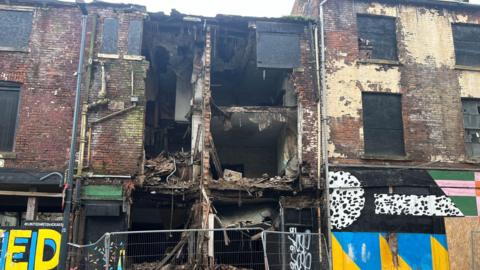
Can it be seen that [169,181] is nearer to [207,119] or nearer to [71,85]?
[207,119]

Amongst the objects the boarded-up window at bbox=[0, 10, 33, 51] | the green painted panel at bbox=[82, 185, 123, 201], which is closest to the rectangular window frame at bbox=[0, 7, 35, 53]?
the boarded-up window at bbox=[0, 10, 33, 51]

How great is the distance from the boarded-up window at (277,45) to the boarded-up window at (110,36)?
175 inches

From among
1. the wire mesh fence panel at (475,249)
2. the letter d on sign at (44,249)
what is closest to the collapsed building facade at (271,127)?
the wire mesh fence panel at (475,249)

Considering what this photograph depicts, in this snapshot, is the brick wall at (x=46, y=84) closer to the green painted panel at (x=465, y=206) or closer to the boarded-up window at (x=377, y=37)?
the boarded-up window at (x=377, y=37)

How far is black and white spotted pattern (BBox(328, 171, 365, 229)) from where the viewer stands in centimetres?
1560

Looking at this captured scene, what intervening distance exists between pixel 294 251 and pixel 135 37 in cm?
802

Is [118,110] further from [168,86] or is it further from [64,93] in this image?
[168,86]

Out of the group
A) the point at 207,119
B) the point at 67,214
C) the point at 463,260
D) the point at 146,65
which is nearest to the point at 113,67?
the point at 146,65

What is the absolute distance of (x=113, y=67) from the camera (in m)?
15.9

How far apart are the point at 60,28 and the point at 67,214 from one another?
7.18 metres

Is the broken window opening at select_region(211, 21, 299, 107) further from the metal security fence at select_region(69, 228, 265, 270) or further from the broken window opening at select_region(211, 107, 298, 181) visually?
the metal security fence at select_region(69, 228, 265, 270)

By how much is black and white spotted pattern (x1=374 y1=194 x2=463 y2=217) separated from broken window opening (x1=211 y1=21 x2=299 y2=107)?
4.25m

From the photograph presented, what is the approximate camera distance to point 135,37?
53.2 ft

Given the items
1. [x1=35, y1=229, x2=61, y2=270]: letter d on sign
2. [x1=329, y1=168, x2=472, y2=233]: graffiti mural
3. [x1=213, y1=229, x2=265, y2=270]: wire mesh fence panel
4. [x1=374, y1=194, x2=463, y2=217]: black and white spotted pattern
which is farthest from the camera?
[x1=374, y1=194, x2=463, y2=217]: black and white spotted pattern
